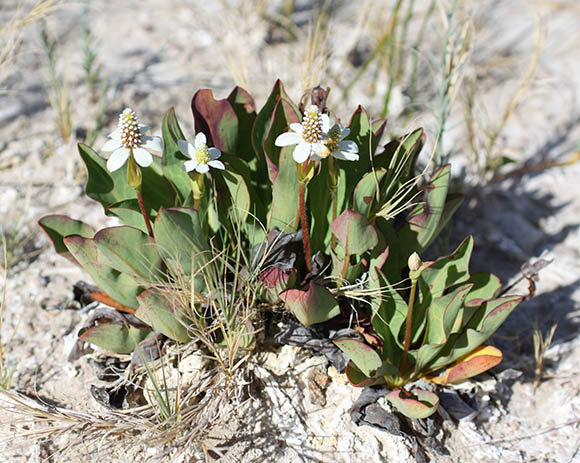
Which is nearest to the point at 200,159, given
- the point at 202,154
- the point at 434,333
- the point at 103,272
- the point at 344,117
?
the point at 202,154

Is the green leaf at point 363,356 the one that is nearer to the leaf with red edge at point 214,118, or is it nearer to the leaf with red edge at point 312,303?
the leaf with red edge at point 312,303

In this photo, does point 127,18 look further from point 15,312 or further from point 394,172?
point 394,172

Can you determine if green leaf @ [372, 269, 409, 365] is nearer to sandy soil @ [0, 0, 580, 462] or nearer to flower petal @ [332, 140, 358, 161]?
sandy soil @ [0, 0, 580, 462]

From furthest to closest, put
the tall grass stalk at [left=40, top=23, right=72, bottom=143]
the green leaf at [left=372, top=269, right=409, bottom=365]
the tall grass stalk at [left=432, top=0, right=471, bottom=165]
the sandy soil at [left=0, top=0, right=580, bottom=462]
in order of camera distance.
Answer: the tall grass stalk at [left=40, top=23, right=72, bottom=143], the tall grass stalk at [left=432, top=0, right=471, bottom=165], the sandy soil at [left=0, top=0, right=580, bottom=462], the green leaf at [left=372, top=269, right=409, bottom=365]

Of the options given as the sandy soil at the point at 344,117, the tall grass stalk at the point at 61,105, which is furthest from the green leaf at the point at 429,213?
the tall grass stalk at the point at 61,105

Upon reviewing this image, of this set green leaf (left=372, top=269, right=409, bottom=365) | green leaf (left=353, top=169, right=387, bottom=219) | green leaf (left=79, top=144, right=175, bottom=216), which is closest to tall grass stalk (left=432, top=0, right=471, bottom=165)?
green leaf (left=353, top=169, right=387, bottom=219)

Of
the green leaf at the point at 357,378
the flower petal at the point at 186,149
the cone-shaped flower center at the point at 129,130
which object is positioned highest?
the cone-shaped flower center at the point at 129,130
